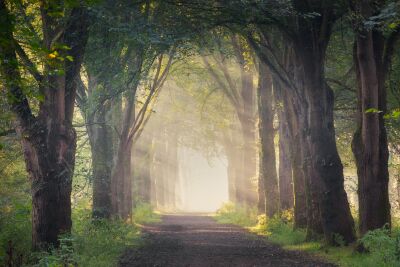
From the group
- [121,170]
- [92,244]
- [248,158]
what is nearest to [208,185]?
[248,158]

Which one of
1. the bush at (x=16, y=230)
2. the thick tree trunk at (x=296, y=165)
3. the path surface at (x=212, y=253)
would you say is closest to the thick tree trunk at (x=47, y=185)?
the bush at (x=16, y=230)

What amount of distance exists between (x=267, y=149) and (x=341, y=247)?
34.6 ft

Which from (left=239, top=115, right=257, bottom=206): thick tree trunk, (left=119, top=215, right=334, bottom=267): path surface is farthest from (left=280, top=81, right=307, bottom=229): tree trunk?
(left=239, top=115, right=257, bottom=206): thick tree trunk

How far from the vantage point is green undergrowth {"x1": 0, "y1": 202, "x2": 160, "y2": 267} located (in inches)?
425

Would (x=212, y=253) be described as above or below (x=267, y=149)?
below

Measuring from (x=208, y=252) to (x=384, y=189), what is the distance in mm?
5277

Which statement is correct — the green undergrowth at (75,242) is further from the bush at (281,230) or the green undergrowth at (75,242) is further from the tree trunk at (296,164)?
the tree trunk at (296,164)

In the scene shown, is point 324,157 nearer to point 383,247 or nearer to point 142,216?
point 383,247

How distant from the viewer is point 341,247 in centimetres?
1436

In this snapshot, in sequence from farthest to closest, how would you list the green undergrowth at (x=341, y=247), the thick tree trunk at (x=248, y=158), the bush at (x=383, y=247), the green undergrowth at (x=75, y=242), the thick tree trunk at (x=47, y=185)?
the thick tree trunk at (x=248, y=158)
the thick tree trunk at (x=47, y=185)
the green undergrowth at (x=75, y=242)
the green undergrowth at (x=341, y=247)
the bush at (x=383, y=247)

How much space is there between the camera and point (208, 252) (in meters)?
15.2

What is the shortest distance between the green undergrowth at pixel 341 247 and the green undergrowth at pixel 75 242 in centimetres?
512

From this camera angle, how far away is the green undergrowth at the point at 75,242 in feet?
35.4

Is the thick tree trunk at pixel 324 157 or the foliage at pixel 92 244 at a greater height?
the thick tree trunk at pixel 324 157
